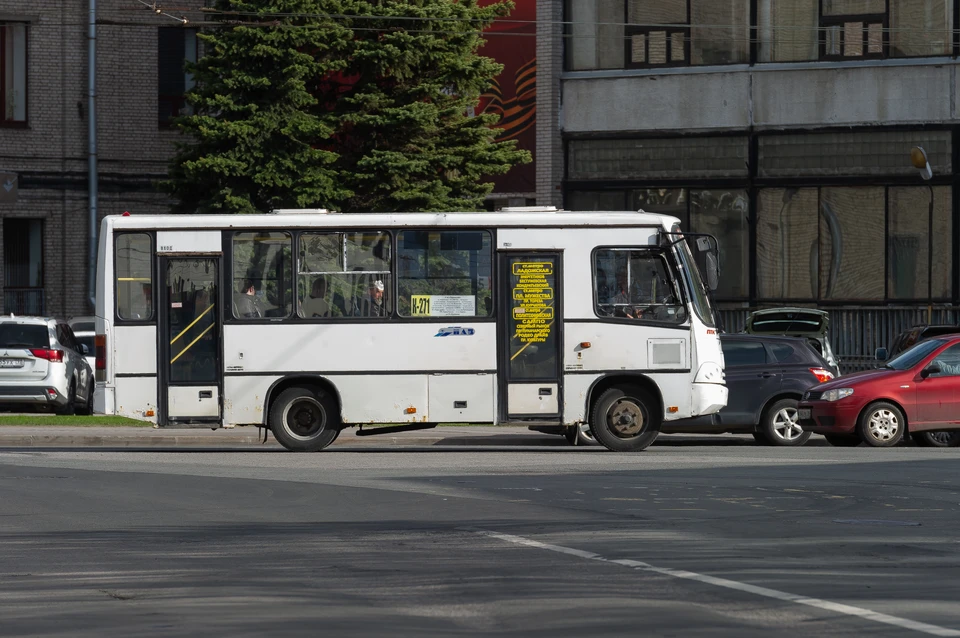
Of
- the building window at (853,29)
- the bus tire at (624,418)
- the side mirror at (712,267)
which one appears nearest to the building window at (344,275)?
the bus tire at (624,418)

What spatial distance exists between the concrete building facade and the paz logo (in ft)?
49.6

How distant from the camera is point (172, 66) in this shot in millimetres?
36344

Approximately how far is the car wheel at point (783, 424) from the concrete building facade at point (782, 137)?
447 inches

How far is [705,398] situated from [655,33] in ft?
52.7

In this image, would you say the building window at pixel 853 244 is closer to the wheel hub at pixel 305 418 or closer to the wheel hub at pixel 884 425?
the wheel hub at pixel 884 425

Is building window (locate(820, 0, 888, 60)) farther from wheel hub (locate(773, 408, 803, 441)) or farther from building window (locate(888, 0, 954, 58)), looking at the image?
wheel hub (locate(773, 408, 803, 441))

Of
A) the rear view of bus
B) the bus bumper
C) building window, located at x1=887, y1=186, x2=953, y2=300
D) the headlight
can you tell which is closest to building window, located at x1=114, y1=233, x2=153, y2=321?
the rear view of bus

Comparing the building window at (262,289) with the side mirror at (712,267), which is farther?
the building window at (262,289)

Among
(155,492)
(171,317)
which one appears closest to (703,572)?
(155,492)

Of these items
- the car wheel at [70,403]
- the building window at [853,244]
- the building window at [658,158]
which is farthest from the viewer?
the building window at [658,158]

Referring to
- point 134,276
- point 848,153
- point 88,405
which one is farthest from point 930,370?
point 88,405

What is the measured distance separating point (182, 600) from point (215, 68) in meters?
22.3

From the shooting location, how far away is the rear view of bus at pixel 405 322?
62.1ft

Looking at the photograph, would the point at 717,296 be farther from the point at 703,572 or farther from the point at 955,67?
the point at 703,572
